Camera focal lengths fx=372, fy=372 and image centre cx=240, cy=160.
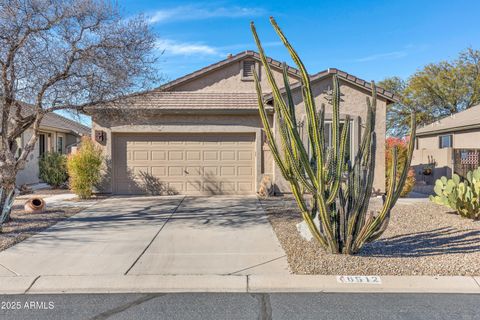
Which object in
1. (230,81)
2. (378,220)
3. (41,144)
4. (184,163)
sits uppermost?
(230,81)

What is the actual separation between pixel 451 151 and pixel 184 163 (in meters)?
12.1

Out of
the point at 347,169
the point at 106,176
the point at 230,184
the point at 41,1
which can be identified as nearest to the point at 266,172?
the point at 230,184

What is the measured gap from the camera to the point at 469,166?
14914mm

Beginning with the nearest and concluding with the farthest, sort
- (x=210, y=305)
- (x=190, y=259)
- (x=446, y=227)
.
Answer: (x=210, y=305)
(x=190, y=259)
(x=446, y=227)

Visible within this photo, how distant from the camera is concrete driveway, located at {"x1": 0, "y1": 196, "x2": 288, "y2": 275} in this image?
556 centimetres

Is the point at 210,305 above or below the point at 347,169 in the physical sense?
below

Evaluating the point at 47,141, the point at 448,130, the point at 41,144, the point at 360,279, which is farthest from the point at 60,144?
the point at 448,130

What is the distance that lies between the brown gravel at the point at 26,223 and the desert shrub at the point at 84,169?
1.68 meters

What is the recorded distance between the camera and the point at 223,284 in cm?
497

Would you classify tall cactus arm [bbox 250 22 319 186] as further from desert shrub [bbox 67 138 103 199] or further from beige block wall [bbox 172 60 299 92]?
beige block wall [bbox 172 60 299 92]

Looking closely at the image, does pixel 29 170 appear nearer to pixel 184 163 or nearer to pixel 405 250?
pixel 184 163

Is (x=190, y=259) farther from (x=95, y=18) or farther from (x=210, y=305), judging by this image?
(x=95, y=18)

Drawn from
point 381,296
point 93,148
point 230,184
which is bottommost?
point 381,296

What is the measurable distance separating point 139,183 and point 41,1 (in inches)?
265
